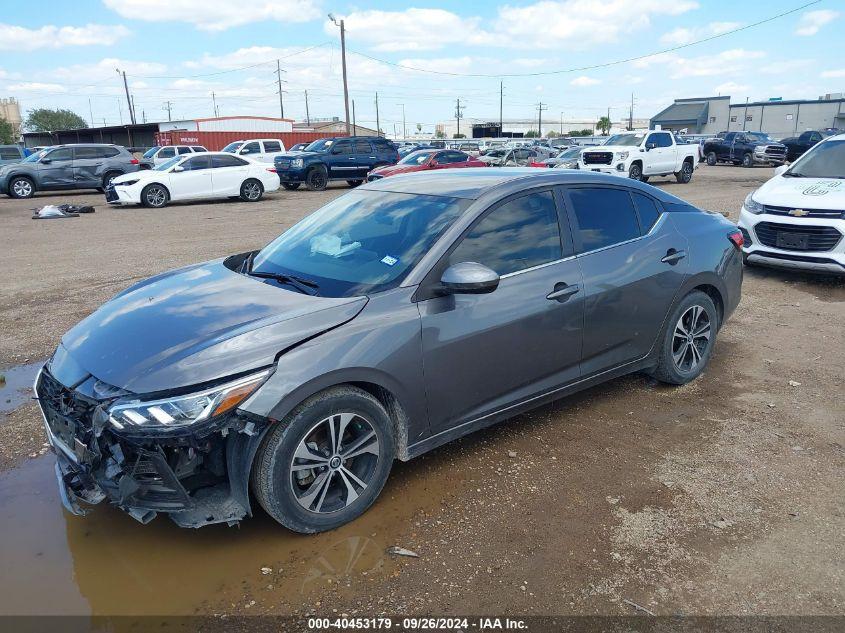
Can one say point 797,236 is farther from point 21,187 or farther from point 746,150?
point 746,150

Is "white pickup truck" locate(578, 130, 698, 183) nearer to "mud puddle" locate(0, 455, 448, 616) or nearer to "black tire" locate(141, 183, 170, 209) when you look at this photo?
"black tire" locate(141, 183, 170, 209)

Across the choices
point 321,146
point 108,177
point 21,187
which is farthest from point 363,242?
point 321,146

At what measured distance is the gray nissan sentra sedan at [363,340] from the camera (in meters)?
2.80

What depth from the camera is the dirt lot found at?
2750 millimetres

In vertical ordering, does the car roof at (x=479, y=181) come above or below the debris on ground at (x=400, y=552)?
above

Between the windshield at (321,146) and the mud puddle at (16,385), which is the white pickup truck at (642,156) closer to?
the windshield at (321,146)

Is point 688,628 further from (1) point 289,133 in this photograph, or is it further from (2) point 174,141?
(1) point 289,133

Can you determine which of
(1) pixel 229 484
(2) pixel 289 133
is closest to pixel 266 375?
(1) pixel 229 484

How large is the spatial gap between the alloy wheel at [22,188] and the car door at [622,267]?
22.5 metres

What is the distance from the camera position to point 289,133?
51.7 metres

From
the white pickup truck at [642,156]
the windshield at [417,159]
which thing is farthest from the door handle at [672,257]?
the white pickup truck at [642,156]

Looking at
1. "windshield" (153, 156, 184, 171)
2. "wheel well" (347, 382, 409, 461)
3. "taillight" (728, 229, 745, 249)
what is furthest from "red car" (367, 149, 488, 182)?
"wheel well" (347, 382, 409, 461)

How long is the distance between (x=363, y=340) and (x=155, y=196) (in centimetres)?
1714

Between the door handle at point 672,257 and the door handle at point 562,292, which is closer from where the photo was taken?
the door handle at point 562,292
